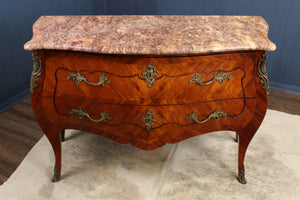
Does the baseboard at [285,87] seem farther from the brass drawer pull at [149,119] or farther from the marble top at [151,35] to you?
the brass drawer pull at [149,119]

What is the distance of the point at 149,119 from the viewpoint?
144 centimetres

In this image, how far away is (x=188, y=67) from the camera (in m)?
1.33

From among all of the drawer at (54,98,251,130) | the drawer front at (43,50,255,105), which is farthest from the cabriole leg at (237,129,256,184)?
the drawer front at (43,50,255,105)

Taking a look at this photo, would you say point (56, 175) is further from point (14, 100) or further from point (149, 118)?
point (14, 100)

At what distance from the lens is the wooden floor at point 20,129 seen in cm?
190

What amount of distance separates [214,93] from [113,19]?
0.76 m

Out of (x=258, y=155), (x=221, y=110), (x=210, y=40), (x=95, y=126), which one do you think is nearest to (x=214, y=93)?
(x=221, y=110)

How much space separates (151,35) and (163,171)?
35.8 inches

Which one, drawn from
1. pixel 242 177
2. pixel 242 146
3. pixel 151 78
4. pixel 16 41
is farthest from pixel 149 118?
pixel 16 41

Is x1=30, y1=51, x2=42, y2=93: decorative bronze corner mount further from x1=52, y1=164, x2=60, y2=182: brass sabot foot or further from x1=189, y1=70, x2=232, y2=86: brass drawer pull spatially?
x1=189, y1=70, x2=232, y2=86: brass drawer pull

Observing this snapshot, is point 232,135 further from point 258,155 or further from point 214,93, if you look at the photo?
point 214,93

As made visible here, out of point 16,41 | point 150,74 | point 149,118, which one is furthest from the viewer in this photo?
point 16,41

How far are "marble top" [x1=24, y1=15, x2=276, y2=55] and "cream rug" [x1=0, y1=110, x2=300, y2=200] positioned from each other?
0.88 m

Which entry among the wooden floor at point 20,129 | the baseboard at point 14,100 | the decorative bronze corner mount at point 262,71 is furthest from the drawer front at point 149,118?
the baseboard at point 14,100
